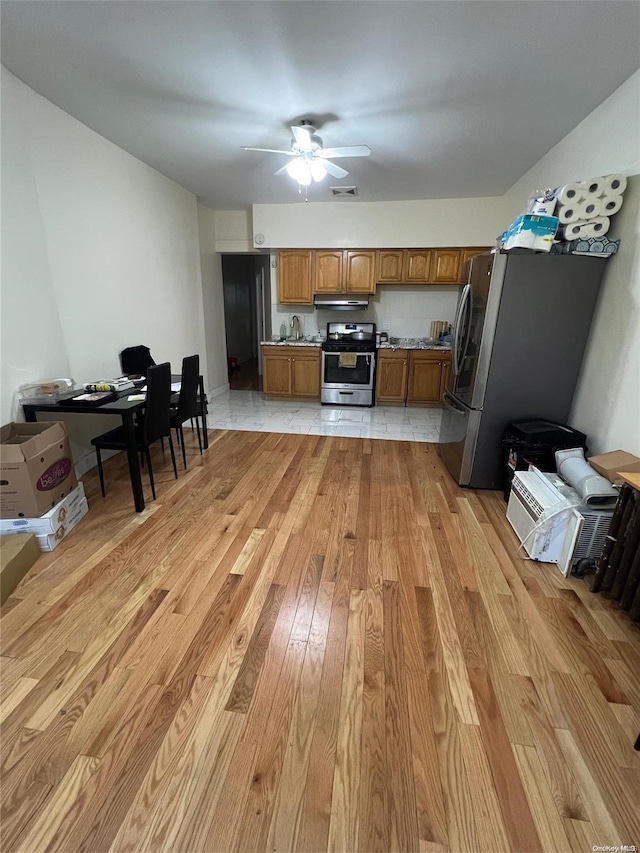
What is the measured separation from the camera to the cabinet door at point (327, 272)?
5.16 metres

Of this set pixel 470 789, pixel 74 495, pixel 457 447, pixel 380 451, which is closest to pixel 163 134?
pixel 74 495

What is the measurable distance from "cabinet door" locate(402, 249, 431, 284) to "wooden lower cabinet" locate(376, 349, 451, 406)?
1.03 metres

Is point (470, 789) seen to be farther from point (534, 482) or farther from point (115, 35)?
point (115, 35)

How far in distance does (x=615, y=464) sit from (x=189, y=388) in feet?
10.2

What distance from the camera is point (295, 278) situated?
5.32m

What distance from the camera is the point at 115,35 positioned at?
6.36ft

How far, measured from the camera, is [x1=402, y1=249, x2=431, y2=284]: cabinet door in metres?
5.03

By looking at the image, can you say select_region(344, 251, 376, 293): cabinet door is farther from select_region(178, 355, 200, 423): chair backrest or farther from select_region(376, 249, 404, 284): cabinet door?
select_region(178, 355, 200, 423): chair backrest

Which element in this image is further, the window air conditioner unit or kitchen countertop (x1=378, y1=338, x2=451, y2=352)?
kitchen countertop (x1=378, y1=338, x2=451, y2=352)

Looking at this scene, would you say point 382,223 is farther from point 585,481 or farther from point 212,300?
point 585,481

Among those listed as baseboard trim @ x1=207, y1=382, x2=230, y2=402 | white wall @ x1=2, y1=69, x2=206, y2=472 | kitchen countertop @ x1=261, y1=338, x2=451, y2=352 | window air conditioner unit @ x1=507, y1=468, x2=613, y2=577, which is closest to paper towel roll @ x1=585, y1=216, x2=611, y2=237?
window air conditioner unit @ x1=507, y1=468, x2=613, y2=577

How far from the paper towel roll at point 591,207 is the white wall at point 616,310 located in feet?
0.47

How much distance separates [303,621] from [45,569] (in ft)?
4.81

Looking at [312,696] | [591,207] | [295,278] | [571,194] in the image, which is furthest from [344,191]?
[312,696]
